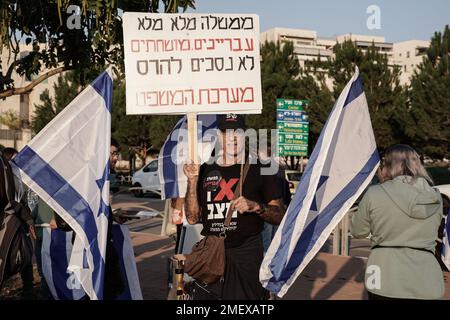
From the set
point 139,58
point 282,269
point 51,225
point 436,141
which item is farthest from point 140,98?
point 436,141

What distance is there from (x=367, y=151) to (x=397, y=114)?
28054 millimetres

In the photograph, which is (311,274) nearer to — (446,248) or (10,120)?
(446,248)

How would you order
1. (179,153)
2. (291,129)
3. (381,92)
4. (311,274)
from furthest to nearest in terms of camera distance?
(381,92), (291,129), (311,274), (179,153)

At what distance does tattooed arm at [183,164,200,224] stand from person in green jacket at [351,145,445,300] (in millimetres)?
1132

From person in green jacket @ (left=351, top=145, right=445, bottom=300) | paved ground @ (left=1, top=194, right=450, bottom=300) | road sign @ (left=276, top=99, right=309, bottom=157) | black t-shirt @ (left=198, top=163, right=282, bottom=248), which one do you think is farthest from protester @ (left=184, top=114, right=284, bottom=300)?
road sign @ (left=276, top=99, right=309, bottom=157)

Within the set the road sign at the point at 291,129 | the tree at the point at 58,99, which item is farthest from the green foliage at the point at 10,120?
the road sign at the point at 291,129

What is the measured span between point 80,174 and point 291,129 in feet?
65.1

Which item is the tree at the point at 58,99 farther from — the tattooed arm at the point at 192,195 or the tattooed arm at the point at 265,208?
the tattooed arm at the point at 265,208

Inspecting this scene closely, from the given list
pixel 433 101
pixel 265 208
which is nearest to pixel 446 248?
pixel 265 208

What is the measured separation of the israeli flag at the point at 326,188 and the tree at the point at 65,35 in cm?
210

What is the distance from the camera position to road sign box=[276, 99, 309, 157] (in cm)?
2375

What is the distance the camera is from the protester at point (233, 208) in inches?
163

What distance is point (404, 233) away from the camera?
3768mm

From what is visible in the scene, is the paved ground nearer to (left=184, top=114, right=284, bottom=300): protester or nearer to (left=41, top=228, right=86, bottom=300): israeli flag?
(left=41, top=228, right=86, bottom=300): israeli flag
